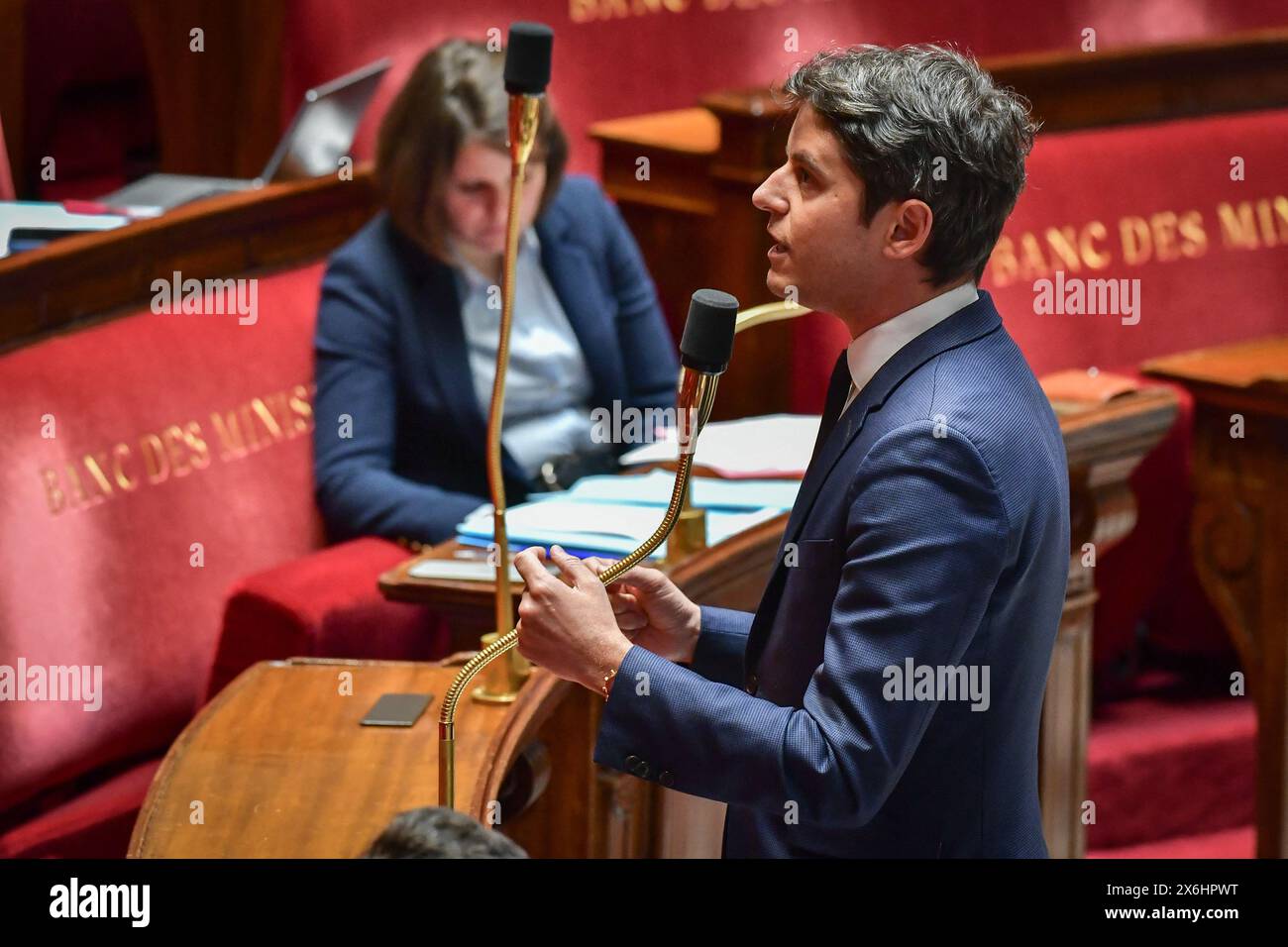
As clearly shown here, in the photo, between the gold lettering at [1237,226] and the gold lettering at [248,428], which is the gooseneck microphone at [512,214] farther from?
the gold lettering at [1237,226]

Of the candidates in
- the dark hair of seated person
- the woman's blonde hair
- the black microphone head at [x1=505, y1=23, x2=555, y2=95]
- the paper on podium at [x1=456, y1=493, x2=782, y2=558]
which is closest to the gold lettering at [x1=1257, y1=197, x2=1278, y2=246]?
the woman's blonde hair

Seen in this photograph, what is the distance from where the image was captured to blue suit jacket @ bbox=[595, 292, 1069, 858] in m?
1.16

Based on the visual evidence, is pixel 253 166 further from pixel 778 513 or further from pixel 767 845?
pixel 767 845

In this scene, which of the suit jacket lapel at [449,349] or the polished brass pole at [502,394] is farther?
the suit jacket lapel at [449,349]

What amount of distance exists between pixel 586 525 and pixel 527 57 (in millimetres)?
603

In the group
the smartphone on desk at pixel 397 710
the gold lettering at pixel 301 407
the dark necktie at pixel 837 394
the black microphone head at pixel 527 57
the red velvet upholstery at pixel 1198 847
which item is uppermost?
the black microphone head at pixel 527 57

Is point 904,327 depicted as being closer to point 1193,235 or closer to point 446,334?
point 446,334

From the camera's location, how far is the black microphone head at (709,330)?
1.26m

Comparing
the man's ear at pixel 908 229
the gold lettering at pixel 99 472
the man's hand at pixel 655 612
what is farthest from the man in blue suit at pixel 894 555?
the gold lettering at pixel 99 472

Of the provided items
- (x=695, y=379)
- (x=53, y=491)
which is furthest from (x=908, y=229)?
(x=53, y=491)

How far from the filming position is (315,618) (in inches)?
86.4

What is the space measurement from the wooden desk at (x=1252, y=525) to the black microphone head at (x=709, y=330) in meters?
1.61

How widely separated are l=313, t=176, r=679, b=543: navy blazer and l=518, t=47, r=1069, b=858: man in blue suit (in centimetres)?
125

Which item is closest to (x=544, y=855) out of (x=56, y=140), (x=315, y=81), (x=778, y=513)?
(x=778, y=513)
